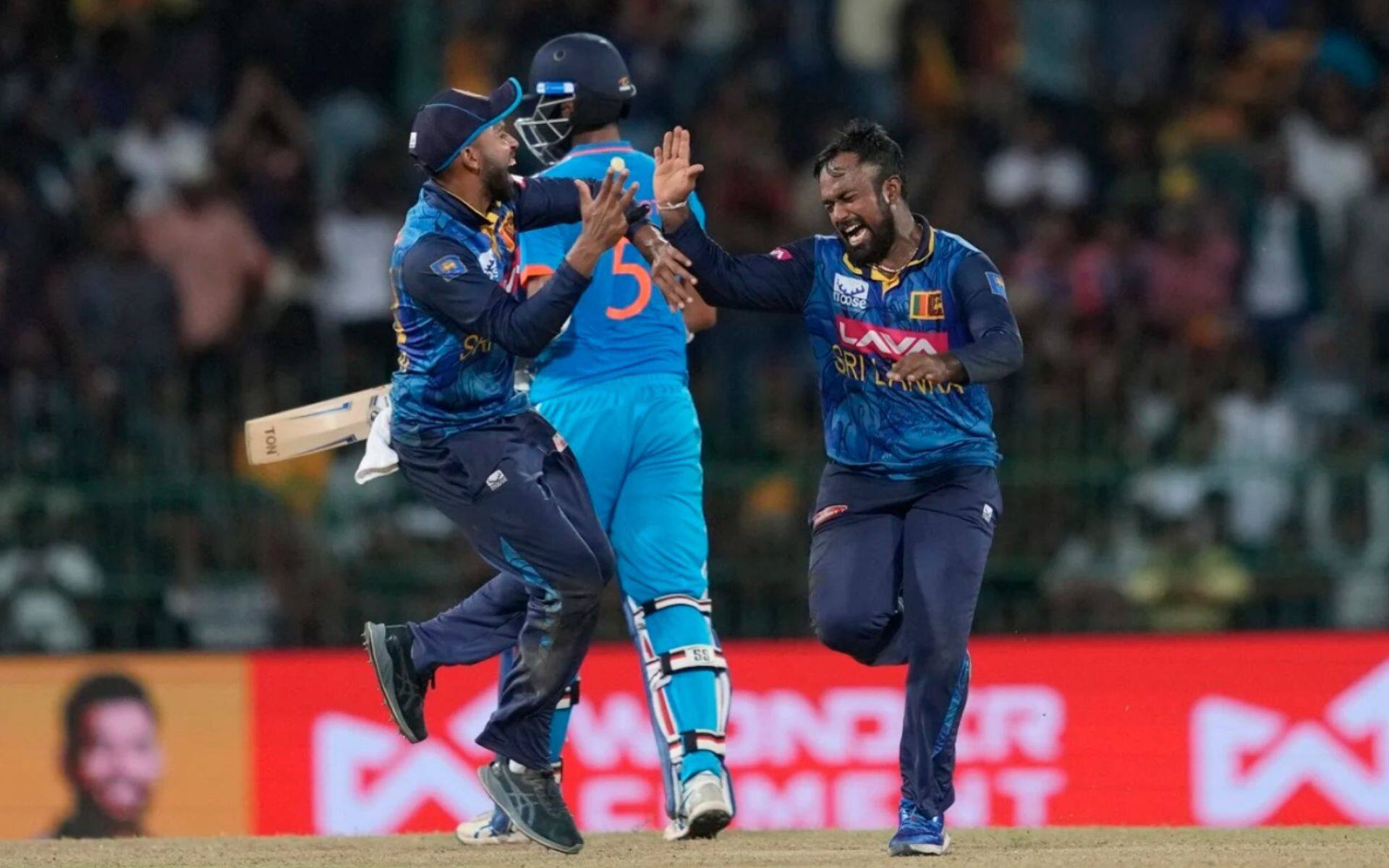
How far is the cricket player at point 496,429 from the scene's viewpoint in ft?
24.8

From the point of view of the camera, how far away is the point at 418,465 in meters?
7.86

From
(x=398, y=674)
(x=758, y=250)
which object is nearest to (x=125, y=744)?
(x=398, y=674)

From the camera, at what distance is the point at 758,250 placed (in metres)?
14.2

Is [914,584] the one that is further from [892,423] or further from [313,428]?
[313,428]

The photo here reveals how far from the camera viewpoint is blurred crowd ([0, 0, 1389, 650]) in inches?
496

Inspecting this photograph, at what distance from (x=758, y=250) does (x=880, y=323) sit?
647 cm

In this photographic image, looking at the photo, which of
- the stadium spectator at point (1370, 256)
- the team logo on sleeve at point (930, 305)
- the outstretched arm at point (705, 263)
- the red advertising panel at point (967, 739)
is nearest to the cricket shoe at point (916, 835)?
the team logo on sleeve at point (930, 305)

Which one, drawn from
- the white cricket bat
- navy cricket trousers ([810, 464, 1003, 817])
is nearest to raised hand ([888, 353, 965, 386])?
navy cricket trousers ([810, 464, 1003, 817])

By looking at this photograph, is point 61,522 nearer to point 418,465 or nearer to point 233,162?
point 233,162

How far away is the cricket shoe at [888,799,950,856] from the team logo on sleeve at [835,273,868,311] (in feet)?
5.20

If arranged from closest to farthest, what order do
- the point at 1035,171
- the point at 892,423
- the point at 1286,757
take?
the point at 892,423
the point at 1286,757
the point at 1035,171

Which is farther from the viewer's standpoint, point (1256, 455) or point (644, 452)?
point (1256, 455)

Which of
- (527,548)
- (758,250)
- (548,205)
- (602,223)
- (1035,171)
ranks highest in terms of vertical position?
(1035,171)

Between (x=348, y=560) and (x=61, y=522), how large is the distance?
1.50 m
